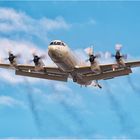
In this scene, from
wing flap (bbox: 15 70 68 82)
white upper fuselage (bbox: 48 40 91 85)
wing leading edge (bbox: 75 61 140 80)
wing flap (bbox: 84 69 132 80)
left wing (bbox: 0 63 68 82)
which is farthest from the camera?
wing flap (bbox: 15 70 68 82)

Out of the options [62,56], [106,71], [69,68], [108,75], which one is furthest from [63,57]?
[108,75]

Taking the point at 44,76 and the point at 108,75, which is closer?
the point at 108,75

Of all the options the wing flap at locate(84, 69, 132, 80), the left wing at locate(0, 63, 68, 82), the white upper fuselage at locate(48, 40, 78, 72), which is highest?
the white upper fuselage at locate(48, 40, 78, 72)

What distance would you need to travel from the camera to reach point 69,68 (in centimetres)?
8119

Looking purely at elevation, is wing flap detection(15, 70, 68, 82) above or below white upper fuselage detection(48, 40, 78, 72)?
below

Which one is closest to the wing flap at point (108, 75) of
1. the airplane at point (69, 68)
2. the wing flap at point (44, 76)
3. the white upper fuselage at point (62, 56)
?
the airplane at point (69, 68)

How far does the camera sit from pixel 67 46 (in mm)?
82000

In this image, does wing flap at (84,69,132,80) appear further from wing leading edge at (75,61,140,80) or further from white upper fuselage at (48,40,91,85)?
white upper fuselage at (48,40,91,85)

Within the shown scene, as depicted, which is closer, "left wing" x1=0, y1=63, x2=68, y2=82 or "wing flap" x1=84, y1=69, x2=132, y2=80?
"wing flap" x1=84, y1=69, x2=132, y2=80

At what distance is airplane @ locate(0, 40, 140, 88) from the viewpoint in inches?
3105

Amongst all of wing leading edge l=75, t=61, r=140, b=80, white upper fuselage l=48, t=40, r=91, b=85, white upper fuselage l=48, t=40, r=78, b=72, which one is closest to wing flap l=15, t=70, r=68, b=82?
white upper fuselage l=48, t=40, r=91, b=85

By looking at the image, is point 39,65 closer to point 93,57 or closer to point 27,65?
point 27,65

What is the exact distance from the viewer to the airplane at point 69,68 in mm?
78863

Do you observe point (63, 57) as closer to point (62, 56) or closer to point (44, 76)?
point (62, 56)
